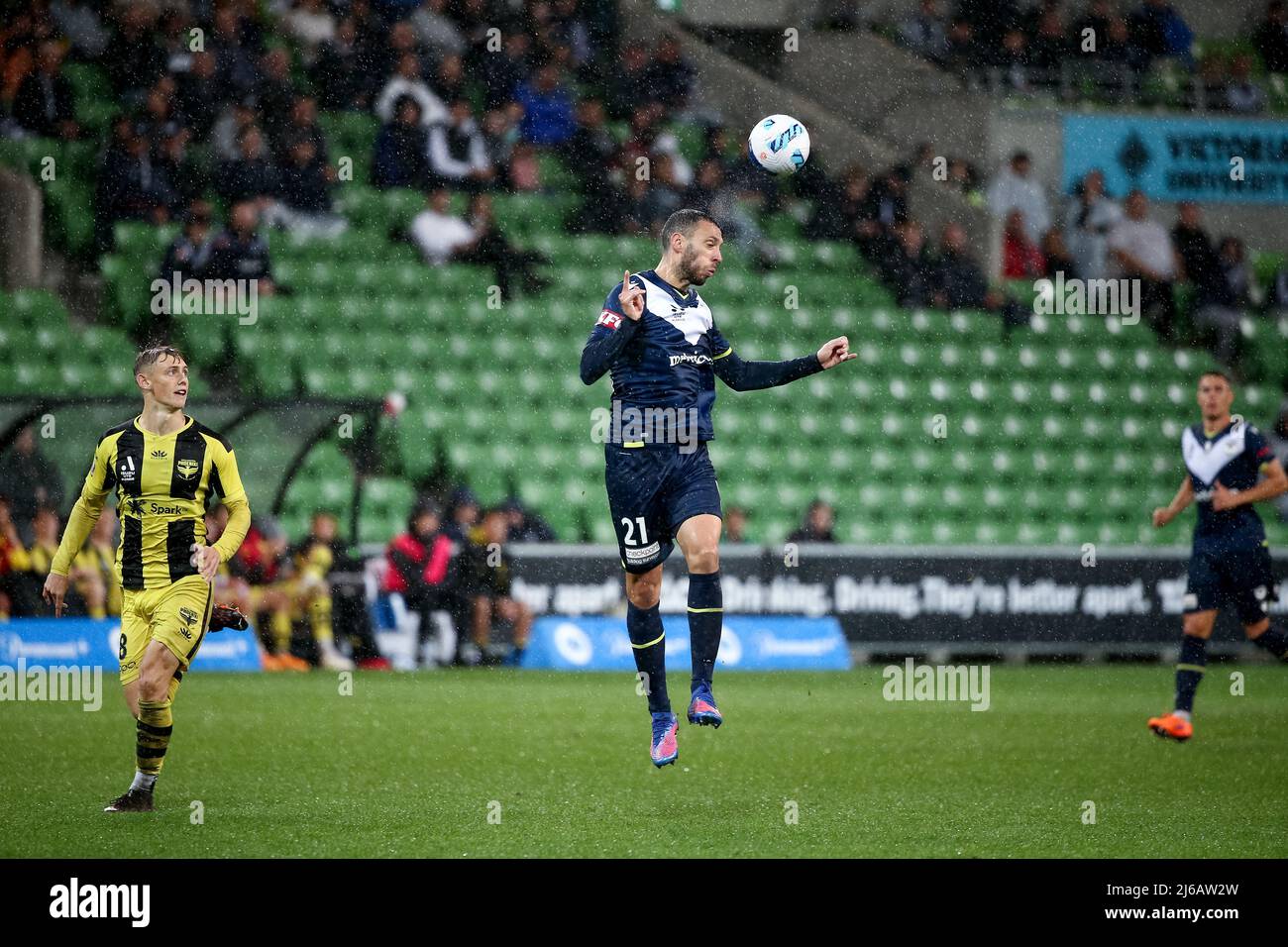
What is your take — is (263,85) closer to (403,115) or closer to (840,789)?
(403,115)

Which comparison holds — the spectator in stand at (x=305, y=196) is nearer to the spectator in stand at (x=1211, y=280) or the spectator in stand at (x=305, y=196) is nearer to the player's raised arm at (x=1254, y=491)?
the spectator in stand at (x=1211, y=280)

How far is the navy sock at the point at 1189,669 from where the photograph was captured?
1123 centimetres

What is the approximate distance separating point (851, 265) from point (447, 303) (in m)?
4.89

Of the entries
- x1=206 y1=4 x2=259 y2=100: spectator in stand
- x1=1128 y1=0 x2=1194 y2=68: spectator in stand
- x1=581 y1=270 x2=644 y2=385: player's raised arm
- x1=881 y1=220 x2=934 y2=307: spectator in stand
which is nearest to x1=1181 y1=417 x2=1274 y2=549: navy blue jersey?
x1=581 y1=270 x2=644 y2=385: player's raised arm

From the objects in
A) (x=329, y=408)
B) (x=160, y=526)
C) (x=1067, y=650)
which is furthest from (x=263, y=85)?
(x=160, y=526)

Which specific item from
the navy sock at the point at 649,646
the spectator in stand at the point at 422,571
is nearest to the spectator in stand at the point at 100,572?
the spectator in stand at the point at 422,571

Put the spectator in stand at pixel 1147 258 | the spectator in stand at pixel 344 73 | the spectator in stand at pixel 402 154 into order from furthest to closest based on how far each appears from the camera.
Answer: the spectator in stand at pixel 1147 258
the spectator in stand at pixel 344 73
the spectator in stand at pixel 402 154

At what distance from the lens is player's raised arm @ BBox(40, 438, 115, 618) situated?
8.38 metres

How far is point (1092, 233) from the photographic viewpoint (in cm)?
2125

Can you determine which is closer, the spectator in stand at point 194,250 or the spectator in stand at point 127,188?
the spectator in stand at point 194,250

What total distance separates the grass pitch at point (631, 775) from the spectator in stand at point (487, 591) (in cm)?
121

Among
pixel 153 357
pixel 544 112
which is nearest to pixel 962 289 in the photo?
pixel 544 112

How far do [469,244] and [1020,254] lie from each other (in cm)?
659

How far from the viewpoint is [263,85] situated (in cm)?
1930
